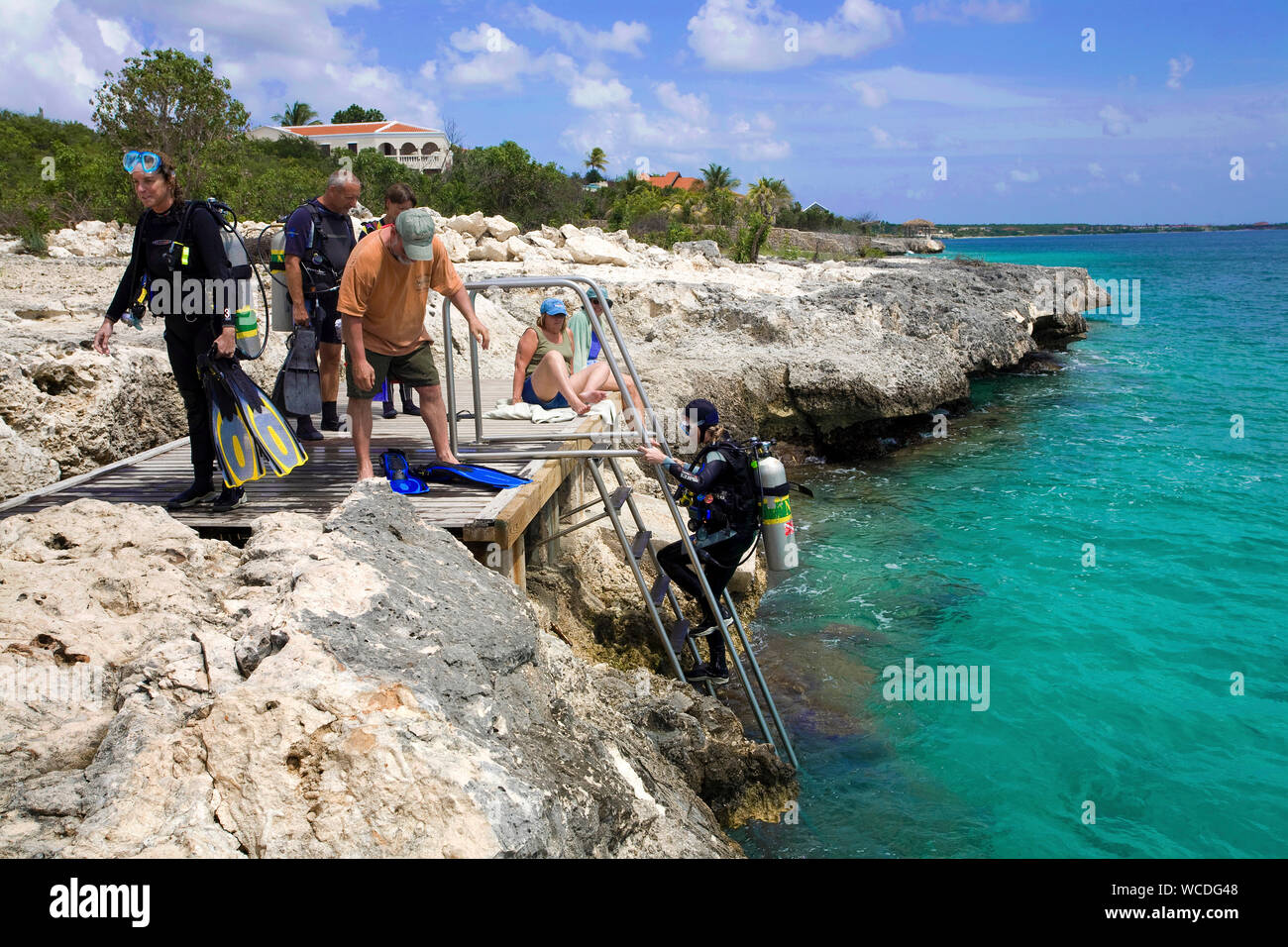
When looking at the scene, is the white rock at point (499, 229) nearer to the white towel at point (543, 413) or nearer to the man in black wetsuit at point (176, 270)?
the white towel at point (543, 413)

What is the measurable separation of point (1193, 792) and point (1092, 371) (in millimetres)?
20221

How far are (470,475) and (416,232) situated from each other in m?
1.58

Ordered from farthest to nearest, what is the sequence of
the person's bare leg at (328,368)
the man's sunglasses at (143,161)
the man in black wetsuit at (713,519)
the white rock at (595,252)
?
the white rock at (595,252) < the person's bare leg at (328,368) < the man in black wetsuit at (713,519) < the man's sunglasses at (143,161)

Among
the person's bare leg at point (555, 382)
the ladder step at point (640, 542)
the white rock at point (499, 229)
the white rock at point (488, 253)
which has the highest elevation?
the white rock at point (499, 229)

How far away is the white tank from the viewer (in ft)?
20.0

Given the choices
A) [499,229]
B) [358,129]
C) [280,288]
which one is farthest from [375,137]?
[280,288]

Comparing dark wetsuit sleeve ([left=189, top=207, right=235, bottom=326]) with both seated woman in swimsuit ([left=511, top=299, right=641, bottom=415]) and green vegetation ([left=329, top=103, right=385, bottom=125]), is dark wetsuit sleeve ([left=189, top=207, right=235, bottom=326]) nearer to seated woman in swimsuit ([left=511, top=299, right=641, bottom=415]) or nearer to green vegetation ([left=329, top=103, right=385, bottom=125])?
seated woman in swimsuit ([left=511, top=299, right=641, bottom=415])

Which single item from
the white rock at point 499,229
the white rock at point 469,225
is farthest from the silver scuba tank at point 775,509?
the white rock at point 499,229

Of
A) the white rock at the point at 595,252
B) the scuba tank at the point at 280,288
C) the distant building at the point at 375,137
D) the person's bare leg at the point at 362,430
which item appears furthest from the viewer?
the distant building at the point at 375,137

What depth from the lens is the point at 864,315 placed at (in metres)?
18.1

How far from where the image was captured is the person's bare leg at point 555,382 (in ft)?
22.5

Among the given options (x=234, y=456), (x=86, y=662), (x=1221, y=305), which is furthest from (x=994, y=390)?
(x=1221, y=305)

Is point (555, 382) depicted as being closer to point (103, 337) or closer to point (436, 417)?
point (436, 417)

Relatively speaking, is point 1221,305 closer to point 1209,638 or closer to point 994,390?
point 994,390
